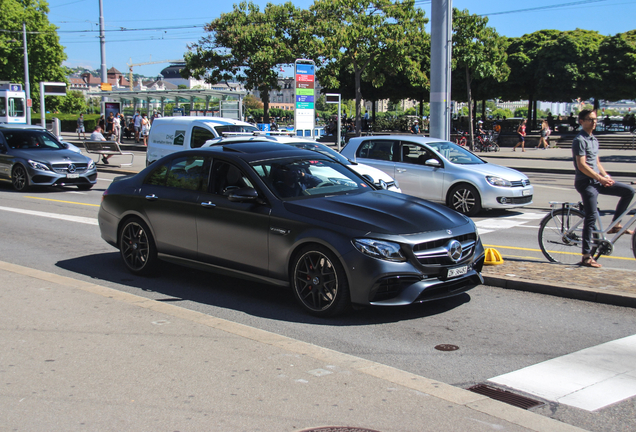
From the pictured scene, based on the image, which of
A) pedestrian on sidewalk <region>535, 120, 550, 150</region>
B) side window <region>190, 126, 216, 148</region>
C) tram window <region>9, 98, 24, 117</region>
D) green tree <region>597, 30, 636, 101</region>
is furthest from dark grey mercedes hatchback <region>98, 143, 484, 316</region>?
green tree <region>597, 30, 636, 101</region>

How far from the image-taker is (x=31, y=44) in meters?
61.6

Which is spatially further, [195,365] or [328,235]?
[328,235]

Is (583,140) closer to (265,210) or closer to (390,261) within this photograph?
(390,261)

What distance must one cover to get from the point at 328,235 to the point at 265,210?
2.73ft

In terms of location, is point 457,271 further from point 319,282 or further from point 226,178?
point 226,178

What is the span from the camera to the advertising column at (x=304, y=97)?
2305cm

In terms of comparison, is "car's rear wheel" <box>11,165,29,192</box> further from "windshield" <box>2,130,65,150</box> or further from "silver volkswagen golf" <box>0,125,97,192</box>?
"windshield" <box>2,130,65,150</box>

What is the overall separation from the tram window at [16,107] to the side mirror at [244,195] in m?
35.2

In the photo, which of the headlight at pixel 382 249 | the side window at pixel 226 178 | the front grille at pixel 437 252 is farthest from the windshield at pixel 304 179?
the front grille at pixel 437 252

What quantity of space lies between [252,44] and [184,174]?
38.2 metres

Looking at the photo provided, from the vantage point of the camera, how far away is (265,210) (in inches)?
243

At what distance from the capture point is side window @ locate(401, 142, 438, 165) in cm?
1332

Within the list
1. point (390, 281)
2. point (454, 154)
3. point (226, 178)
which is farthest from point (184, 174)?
point (454, 154)

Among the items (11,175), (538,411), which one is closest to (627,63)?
(11,175)
